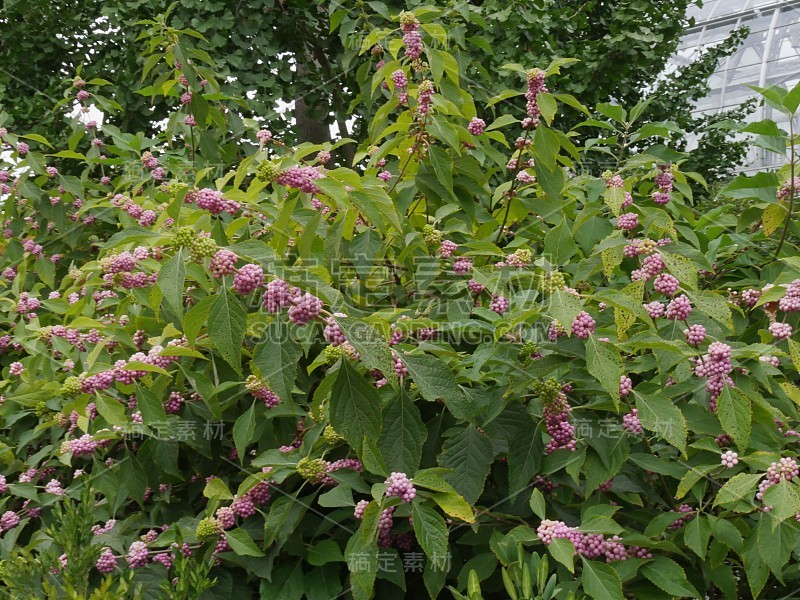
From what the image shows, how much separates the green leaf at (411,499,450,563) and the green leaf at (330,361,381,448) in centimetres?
18

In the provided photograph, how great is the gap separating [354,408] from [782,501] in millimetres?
833

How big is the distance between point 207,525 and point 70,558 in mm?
528

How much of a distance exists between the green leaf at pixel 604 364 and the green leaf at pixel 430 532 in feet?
1.37

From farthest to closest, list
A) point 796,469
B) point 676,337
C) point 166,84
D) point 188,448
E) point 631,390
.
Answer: point 166,84, point 188,448, point 676,337, point 631,390, point 796,469

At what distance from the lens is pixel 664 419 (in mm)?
1548

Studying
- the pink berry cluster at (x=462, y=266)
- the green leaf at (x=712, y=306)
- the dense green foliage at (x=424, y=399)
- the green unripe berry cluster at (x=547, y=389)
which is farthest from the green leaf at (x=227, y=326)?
the green leaf at (x=712, y=306)

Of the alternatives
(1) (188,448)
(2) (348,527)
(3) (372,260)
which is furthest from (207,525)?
(3) (372,260)

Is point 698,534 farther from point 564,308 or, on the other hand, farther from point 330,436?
point 330,436

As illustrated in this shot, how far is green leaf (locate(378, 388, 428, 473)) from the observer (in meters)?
1.64

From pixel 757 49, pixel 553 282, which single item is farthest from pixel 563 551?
pixel 757 49

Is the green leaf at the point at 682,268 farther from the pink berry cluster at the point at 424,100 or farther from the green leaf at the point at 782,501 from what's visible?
the pink berry cluster at the point at 424,100

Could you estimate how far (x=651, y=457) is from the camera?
1.71 meters

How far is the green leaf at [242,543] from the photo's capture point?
1.74 metres

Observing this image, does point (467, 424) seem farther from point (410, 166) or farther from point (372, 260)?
point (410, 166)
